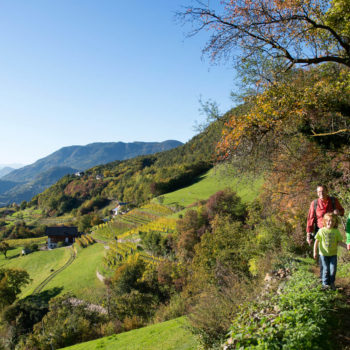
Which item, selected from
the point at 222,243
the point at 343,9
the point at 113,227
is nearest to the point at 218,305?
the point at 343,9

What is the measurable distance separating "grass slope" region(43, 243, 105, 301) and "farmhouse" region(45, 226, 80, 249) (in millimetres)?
35869

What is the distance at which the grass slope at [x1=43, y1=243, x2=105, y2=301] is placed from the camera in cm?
2892

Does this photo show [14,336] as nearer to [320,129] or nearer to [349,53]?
[320,129]

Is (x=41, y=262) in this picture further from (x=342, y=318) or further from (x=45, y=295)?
(x=342, y=318)

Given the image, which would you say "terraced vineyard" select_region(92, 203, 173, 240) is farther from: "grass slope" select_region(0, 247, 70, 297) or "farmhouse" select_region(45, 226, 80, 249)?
"farmhouse" select_region(45, 226, 80, 249)

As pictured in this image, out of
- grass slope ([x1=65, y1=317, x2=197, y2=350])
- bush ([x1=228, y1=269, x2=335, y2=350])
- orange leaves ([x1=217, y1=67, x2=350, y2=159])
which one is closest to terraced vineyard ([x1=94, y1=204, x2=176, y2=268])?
grass slope ([x1=65, y1=317, x2=197, y2=350])

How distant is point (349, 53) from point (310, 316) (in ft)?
20.8

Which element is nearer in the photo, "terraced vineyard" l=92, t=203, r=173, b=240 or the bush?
the bush

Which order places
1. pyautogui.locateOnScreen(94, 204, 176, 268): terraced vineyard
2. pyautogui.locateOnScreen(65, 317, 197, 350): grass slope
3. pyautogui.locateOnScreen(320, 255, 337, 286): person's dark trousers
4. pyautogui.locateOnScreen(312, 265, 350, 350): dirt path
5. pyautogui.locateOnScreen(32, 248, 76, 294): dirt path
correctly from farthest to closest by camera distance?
pyautogui.locateOnScreen(94, 204, 176, 268): terraced vineyard → pyautogui.locateOnScreen(32, 248, 76, 294): dirt path → pyautogui.locateOnScreen(65, 317, 197, 350): grass slope → pyautogui.locateOnScreen(320, 255, 337, 286): person's dark trousers → pyautogui.locateOnScreen(312, 265, 350, 350): dirt path

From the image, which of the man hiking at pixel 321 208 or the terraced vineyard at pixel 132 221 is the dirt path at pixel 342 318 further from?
the terraced vineyard at pixel 132 221

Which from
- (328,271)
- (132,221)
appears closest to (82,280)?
(132,221)

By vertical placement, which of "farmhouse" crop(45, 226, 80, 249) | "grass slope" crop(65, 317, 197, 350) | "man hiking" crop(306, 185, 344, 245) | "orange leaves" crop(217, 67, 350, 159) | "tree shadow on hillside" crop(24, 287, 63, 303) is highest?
"orange leaves" crop(217, 67, 350, 159)

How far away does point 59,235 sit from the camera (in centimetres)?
7419

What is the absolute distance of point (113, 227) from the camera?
193 ft
